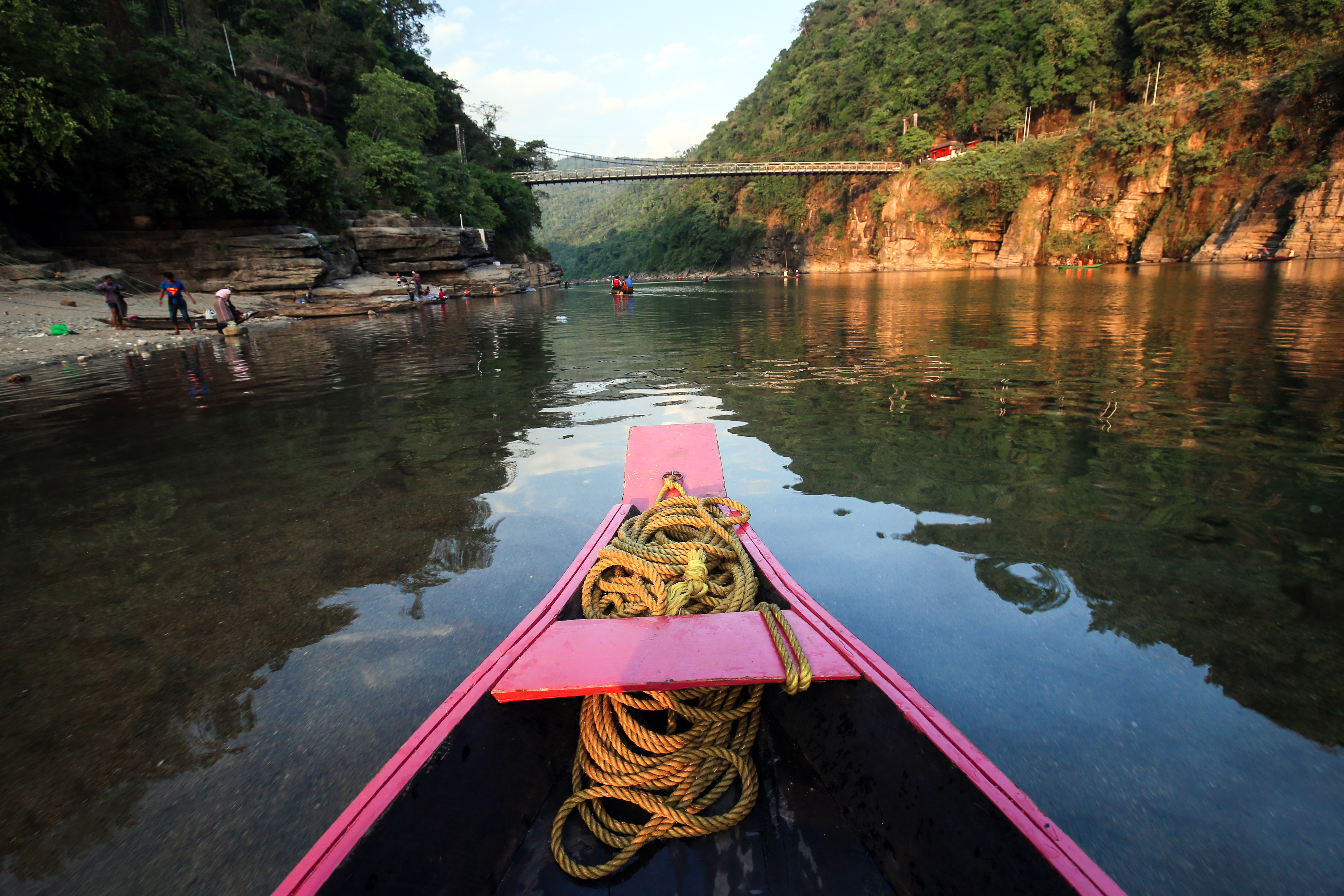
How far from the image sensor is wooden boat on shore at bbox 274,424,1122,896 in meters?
1.23

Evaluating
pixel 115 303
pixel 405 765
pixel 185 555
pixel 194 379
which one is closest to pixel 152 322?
pixel 115 303

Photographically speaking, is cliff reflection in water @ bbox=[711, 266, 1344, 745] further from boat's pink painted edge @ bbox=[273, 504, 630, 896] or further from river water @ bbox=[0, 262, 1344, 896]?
boat's pink painted edge @ bbox=[273, 504, 630, 896]

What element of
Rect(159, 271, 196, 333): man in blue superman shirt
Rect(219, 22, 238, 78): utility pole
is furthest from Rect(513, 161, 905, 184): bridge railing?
Rect(159, 271, 196, 333): man in blue superman shirt

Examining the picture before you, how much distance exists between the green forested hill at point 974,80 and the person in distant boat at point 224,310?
50.6m

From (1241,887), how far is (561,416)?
5.91m

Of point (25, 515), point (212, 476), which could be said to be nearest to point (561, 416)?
point (212, 476)

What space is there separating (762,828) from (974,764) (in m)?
0.67

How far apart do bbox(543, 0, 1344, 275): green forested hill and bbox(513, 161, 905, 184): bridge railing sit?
3761 mm

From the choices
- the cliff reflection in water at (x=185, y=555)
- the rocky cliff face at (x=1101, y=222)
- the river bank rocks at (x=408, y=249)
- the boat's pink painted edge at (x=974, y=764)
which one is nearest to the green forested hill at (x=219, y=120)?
the river bank rocks at (x=408, y=249)

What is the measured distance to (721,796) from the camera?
1702mm

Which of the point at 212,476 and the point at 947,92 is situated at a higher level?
the point at 947,92

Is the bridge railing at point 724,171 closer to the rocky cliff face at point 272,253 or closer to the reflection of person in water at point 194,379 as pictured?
the rocky cliff face at point 272,253

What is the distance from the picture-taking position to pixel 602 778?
1.69m

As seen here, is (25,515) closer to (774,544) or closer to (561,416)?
(561,416)
